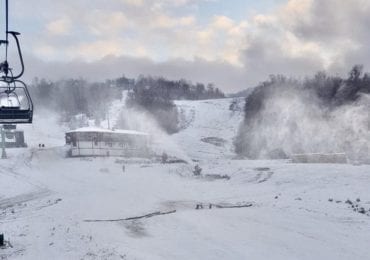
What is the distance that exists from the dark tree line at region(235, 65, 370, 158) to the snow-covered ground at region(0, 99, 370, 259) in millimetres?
33958

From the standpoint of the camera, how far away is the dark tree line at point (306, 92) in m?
86.1

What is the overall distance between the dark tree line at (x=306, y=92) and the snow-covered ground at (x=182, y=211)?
3396cm

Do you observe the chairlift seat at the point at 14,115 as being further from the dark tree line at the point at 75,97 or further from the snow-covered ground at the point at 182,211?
the dark tree line at the point at 75,97

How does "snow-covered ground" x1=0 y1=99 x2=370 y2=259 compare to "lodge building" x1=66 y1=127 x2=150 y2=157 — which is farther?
"lodge building" x1=66 y1=127 x2=150 y2=157

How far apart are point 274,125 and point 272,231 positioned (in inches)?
2726

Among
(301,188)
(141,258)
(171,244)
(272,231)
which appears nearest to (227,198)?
(301,188)

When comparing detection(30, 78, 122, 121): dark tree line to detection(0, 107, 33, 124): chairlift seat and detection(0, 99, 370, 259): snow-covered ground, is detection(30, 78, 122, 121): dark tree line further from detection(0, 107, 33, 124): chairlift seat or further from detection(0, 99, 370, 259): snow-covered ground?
detection(0, 107, 33, 124): chairlift seat

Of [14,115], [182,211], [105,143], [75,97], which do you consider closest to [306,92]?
[105,143]

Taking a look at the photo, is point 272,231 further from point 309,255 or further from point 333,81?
point 333,81

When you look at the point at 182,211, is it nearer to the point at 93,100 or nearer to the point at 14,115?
the point at 14,115

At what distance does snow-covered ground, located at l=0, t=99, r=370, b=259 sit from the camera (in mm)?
19375

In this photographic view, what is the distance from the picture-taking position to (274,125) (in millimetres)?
90938

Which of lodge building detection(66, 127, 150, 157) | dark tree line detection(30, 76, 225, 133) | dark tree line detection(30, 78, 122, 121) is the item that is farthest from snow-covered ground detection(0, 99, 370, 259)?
Result: dark tree line detection(30, 78, 122, 121)

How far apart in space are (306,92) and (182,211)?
70677 millimetres
